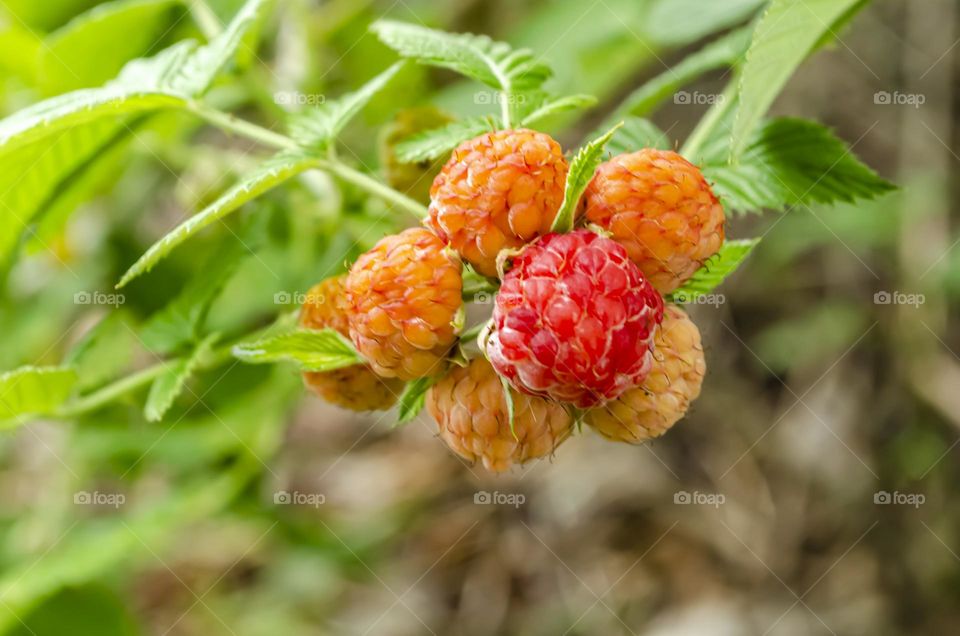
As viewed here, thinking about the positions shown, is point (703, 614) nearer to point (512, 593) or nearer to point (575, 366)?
point (512, 593)

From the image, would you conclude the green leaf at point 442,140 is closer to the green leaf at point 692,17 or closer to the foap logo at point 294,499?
the green leaf at point 692,17

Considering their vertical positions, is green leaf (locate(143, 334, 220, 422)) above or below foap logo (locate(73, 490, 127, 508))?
above

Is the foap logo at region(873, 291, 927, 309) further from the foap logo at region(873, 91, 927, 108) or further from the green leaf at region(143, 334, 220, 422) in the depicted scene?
the green leaf at region(143, 334, 220, 422)

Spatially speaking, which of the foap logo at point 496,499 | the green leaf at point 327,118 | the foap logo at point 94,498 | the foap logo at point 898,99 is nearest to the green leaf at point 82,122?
the green leaf at point 327,118

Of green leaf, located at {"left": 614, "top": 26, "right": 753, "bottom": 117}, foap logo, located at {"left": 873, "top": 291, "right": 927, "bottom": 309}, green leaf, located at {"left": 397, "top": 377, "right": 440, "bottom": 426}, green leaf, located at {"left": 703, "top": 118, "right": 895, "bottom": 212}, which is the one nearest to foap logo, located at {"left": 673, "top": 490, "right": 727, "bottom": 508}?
foap logo, located at {"left": 873, "top": 291, "right": 927, "bottom": 309}

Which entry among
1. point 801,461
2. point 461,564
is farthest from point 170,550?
point 801,461

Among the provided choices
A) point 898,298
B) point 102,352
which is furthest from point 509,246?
point 898,298

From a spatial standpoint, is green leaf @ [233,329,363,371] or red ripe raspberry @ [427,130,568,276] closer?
red ripe raspberry @ [427,130,568,276]
